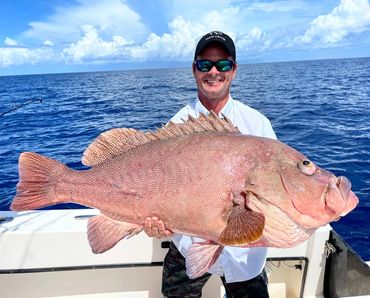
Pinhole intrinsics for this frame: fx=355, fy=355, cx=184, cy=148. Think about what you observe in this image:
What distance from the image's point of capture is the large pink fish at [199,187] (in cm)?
204

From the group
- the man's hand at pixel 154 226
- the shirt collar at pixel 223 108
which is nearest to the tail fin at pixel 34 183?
the man's hand at pixel 154 226

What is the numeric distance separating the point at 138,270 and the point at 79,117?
1692 cm

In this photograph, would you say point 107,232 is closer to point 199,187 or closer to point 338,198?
point 199,187

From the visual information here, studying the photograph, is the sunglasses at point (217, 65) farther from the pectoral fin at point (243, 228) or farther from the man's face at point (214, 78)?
the pectoral fin at point (243, 228)

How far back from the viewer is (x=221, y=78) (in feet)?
9.89

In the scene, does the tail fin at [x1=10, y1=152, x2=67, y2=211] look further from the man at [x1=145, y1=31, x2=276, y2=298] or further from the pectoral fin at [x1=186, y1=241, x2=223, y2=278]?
the man at [x1=145, y1=31, x2=276, y2=298]

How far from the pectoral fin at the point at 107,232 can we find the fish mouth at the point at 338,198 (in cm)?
120

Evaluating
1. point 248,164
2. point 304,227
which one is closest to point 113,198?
point 248,164

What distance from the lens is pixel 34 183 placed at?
2.36m

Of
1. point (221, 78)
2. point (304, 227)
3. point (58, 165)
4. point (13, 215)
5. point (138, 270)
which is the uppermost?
point (221, 78)

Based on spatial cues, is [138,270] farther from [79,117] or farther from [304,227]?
[79,117]

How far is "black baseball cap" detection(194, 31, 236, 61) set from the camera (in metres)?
3.02

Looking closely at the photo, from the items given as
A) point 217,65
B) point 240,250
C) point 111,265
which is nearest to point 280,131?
point 111,265

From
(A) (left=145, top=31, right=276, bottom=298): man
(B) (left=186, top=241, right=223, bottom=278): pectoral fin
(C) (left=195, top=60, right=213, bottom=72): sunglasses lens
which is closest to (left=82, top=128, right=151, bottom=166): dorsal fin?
(A) (left=145, top=31, right=276, bottom=298): man
